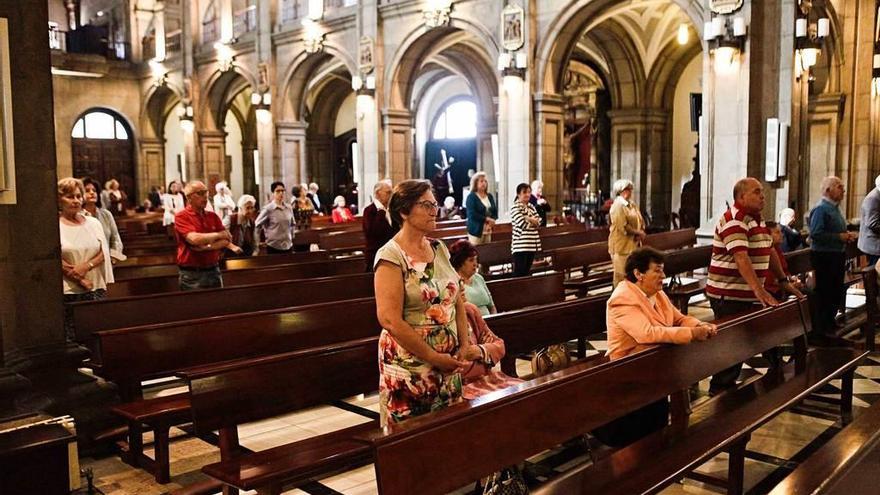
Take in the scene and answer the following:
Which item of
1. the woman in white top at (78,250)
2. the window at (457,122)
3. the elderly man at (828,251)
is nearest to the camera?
the woman in white top at (78,250)

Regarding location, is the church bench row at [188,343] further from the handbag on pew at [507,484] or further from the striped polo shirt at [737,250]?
the striped polo shirt at [737,250]

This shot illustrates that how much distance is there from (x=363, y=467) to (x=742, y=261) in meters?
3.02

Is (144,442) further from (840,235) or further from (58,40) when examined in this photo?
Answer: (58,40)

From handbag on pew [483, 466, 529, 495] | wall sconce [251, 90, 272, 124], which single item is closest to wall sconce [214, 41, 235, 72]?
wall sconce [251, 90, 272, 124]

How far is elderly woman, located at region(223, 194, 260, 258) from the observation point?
834 centimetres

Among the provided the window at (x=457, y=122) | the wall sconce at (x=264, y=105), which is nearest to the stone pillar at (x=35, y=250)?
the wall sconce at (x=264, y=105)

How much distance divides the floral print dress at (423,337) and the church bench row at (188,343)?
1.53 m

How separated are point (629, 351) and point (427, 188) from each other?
5.02ft

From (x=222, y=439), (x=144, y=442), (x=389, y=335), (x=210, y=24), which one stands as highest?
(x=210, y=24)

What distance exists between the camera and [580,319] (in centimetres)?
508

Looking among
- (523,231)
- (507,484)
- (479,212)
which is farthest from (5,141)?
(479,212)

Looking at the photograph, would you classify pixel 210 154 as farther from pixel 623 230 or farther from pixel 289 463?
pixel 289 463

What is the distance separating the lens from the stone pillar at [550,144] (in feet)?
45.3

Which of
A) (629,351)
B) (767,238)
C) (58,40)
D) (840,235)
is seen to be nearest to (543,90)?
(840,235)
